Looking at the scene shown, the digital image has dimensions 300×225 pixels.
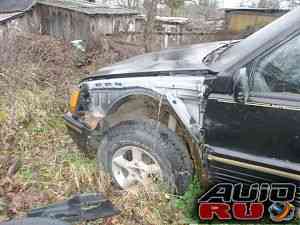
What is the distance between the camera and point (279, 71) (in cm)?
210

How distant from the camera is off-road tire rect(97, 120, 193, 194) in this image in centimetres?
256

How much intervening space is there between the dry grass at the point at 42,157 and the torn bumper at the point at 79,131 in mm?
203

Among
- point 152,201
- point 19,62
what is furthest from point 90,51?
point 152,201

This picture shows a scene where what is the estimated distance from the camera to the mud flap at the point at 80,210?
2.42 meters

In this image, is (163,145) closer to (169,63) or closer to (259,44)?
(169,63)

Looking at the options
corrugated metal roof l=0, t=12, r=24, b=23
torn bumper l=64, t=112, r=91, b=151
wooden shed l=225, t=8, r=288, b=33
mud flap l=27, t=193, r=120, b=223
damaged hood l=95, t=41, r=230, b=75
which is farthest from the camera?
corrugated metal roof l=0, t=12, r=24, b=23

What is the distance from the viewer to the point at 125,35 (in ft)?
23.3

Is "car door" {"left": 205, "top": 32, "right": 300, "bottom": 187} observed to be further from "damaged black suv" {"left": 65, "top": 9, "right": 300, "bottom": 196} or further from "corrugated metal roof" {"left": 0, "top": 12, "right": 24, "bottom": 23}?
"corrugated metal roof" {"left": 0, "top": 12, "right": 24, "bottom": 23}

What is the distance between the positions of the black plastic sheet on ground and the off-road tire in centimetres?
833

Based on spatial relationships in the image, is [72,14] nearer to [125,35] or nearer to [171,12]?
[125,35]

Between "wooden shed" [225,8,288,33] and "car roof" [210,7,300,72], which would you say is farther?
"wooden shed" [225,8,288,33]

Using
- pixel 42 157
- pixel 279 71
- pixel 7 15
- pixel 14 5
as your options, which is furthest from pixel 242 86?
pixel 14 5

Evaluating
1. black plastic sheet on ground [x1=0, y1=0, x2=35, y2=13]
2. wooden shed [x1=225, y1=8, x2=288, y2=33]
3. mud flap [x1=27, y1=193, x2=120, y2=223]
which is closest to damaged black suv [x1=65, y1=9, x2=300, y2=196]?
mud flap [x1=27, y1=193, x2=120, y2=223]

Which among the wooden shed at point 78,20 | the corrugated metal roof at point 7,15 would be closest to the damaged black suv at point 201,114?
the wooden shed at point 78,20
